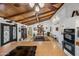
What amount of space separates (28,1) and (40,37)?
2.05 feet

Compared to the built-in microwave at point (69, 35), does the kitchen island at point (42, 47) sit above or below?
below

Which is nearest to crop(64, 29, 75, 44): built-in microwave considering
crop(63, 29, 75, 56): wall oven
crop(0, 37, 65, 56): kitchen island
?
crop(63, 29, 75, 56): wall oven

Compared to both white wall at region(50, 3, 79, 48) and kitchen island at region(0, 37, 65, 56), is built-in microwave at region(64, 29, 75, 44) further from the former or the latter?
kitchen island at region(0, 37, 65, 56)

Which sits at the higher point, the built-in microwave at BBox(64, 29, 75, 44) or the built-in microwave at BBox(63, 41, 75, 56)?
the built-in microwave at BBox(64, 29, 75, 44)

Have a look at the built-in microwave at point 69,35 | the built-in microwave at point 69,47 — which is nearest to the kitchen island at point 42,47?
the built-in microwave at point 69,47

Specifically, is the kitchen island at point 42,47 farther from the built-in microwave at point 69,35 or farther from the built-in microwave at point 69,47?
the built-in microwave at point 69,35

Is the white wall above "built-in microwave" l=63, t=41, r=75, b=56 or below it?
above

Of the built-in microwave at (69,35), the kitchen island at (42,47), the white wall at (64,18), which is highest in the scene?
the white wall at (64,18)

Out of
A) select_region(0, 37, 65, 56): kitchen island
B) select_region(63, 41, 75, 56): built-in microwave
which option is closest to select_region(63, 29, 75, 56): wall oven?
select_region(63, 41, 75, 56): built-in microwave

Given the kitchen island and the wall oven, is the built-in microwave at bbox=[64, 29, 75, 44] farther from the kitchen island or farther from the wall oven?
the kitchen island

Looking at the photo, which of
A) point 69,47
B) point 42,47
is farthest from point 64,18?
point 42,47

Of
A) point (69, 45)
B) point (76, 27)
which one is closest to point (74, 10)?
point (76, 27)

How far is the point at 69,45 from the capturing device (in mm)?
1868

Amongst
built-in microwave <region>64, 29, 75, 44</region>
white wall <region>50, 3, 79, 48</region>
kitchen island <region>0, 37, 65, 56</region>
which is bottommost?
kitchen island <region>0, 37, 65, 56</region>
